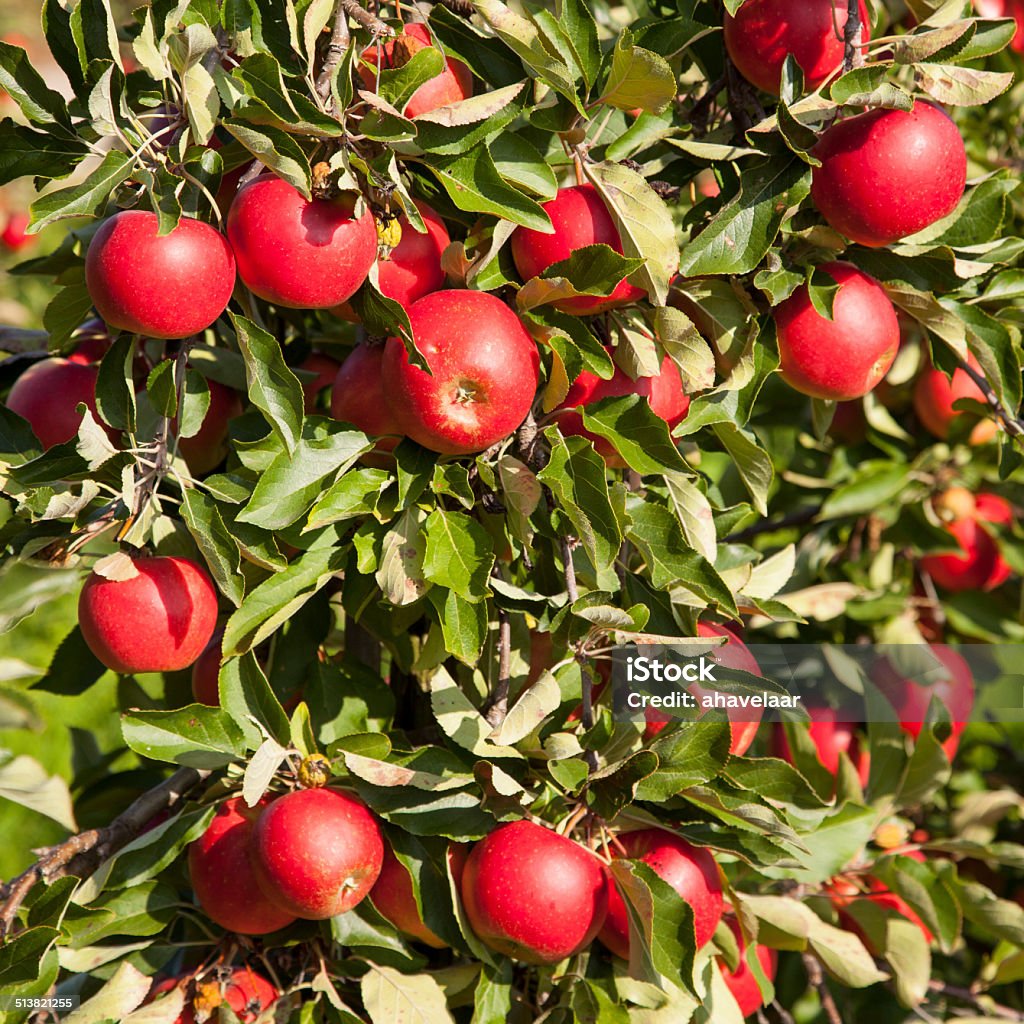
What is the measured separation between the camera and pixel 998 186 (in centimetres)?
136

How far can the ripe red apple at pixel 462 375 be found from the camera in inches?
43.3

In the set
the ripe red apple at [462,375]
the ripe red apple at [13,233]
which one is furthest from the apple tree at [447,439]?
the ripe red apple at [13,233]

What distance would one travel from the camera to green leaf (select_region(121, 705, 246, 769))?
4.00 feet

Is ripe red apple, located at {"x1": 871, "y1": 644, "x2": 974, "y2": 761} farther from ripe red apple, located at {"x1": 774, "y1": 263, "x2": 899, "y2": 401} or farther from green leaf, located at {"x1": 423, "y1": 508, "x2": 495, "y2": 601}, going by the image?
green leaf, located at {"x1": 423, "y1": 508, "x2": 495, "y2": 601}

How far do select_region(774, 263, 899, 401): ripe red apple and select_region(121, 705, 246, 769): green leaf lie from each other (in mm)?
754

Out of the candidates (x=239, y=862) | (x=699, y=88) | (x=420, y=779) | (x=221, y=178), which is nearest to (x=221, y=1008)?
(x=239, y=862)

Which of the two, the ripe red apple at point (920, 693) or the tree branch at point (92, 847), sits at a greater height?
the tree branch at point (92, 847)

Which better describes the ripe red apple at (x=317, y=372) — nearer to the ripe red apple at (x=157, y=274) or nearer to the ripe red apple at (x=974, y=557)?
the ripe red apple at (x=157, y=274)

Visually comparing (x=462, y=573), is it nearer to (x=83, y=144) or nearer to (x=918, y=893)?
(x=83, y=144)

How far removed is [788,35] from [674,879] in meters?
0.94

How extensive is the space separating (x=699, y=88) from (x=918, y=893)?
3.86 feet

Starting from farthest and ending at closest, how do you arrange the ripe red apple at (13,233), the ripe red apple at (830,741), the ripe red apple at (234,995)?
the ripe red apple at (13,233)
the ripe red apple at (830,741)
the ripe red apple at (234,995)

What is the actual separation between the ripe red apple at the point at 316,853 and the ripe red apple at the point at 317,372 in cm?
48

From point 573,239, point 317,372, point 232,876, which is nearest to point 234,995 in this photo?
point 232,876
